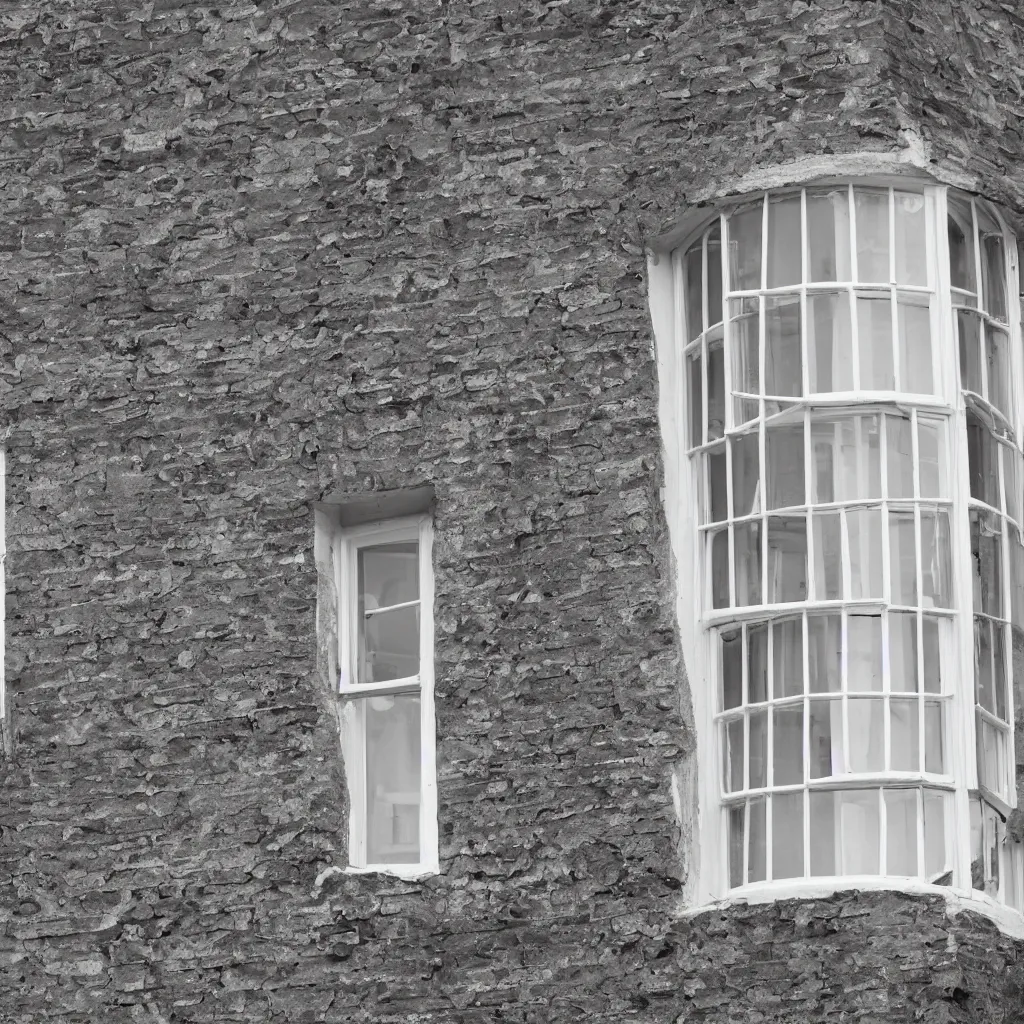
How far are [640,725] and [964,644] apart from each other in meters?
1.65

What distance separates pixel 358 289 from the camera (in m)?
16.4

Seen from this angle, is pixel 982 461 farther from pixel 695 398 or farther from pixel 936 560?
pixel 695 398

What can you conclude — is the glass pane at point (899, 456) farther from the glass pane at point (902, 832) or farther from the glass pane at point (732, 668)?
the glass pane at point (902, 832)

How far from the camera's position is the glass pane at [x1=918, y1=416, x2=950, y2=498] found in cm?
1544

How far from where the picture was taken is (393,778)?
53.2ft

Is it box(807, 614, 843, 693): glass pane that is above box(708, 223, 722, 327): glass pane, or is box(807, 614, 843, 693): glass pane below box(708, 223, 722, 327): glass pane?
below

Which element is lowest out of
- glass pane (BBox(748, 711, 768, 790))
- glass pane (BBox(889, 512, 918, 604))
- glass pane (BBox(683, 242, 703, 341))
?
glass pane (BBox(748, 711, 768, 790))

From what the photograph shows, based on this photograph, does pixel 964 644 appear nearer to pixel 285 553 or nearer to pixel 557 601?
pixel 557 601

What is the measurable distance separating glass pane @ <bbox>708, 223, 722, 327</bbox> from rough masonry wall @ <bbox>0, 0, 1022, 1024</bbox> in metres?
0.25

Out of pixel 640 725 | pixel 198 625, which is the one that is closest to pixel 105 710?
pixel 198 625

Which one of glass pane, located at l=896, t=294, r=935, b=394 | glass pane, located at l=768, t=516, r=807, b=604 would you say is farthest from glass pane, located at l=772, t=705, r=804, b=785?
glass pane, located at l=896, t=294, r=935, b=394

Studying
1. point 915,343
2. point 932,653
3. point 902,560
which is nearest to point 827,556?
point 902,560

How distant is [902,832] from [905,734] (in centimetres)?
48

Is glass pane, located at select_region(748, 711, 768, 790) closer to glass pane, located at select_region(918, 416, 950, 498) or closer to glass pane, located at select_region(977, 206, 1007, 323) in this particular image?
glass pane, located at select_region(918, 416, 950, 498)
